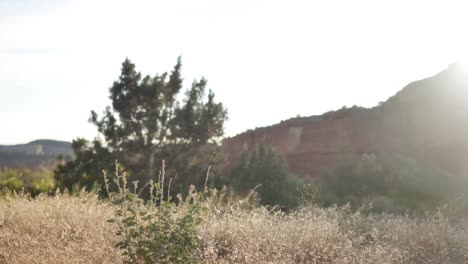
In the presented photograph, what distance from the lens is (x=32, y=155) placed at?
1207 inches

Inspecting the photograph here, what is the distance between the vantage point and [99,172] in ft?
47.2

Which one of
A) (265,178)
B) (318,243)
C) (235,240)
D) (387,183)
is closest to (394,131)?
(387,183)

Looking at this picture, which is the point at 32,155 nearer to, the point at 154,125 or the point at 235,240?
the point at 154,125

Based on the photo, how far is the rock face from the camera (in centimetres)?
2869

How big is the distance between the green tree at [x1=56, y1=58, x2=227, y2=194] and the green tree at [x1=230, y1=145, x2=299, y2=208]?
4.57 ft

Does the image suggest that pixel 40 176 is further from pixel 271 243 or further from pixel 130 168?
pixel 271 243

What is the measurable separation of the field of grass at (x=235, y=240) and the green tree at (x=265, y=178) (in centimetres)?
666

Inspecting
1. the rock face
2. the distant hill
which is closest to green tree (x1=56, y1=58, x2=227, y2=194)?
the distant hill

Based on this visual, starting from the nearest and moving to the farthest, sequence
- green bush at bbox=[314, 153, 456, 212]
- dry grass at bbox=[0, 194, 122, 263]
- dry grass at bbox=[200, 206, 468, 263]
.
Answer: dry grass at bbox=[0, 194, 122, 263] < dry grass at bbox=[200, 206, 468, 263] < green bush at bbox=[314, 153, 456, 212]

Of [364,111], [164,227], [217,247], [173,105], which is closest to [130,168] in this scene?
[173,105]

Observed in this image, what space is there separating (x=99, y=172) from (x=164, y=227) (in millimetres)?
10143

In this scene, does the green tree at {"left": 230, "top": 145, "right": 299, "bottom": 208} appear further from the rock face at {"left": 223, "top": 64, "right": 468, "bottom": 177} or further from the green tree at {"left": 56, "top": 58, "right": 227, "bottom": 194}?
the rock face at {"left": 223, "top": 64, "right": 468, "bottom": 177}

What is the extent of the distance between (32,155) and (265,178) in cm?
1922

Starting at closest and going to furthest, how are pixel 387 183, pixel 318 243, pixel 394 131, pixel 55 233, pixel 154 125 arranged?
1. pixel 55 233
2. pixel 318 243
3. pixel 154 125
4. pixel 387 183
5. pixel 394 131
